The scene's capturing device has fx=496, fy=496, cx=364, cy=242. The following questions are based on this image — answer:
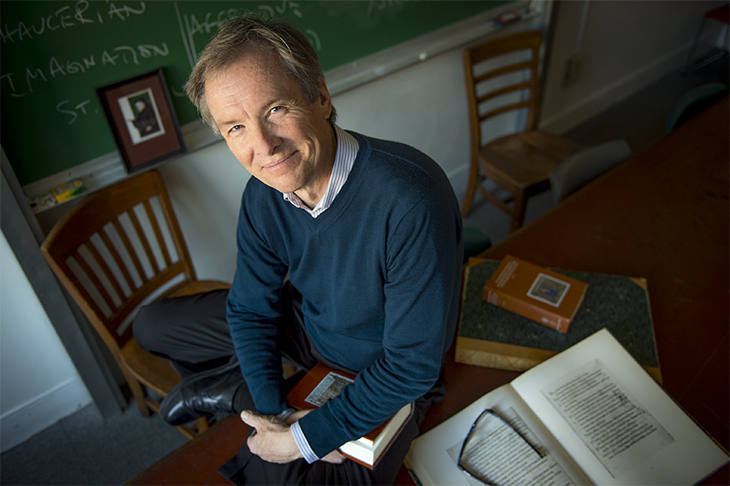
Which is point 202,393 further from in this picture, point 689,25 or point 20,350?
point 689,25

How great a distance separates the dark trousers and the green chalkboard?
1.85 feet

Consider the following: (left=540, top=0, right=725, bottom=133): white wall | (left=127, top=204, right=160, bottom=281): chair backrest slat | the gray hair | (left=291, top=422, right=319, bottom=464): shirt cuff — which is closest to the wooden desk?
(left=291, top=422, right=319, bottom=464): shirt cuff

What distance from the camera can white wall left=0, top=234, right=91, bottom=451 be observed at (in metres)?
1.62

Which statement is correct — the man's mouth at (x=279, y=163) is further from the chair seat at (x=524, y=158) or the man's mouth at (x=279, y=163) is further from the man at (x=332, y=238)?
the chair seat at (x=524, y=158)

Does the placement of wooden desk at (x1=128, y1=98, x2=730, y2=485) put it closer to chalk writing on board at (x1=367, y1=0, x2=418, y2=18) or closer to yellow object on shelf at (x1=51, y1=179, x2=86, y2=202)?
yellow object on shelf at (x1=51, y1=179, x2=86, y2=202)

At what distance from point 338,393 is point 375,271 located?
276mm

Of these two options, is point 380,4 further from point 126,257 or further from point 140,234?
point 126,257

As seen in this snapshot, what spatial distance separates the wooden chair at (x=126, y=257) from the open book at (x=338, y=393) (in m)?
0.66

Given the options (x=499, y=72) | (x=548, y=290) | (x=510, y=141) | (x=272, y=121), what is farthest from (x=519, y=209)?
(x=272, y=121)

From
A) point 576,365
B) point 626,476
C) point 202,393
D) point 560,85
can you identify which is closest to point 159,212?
point 202,393

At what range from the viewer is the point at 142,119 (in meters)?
1.54

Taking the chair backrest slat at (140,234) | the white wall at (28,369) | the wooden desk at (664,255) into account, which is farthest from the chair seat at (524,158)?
the white wall at (28,369)

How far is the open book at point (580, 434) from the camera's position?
3.02 feet

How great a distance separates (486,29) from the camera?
7.80ft
